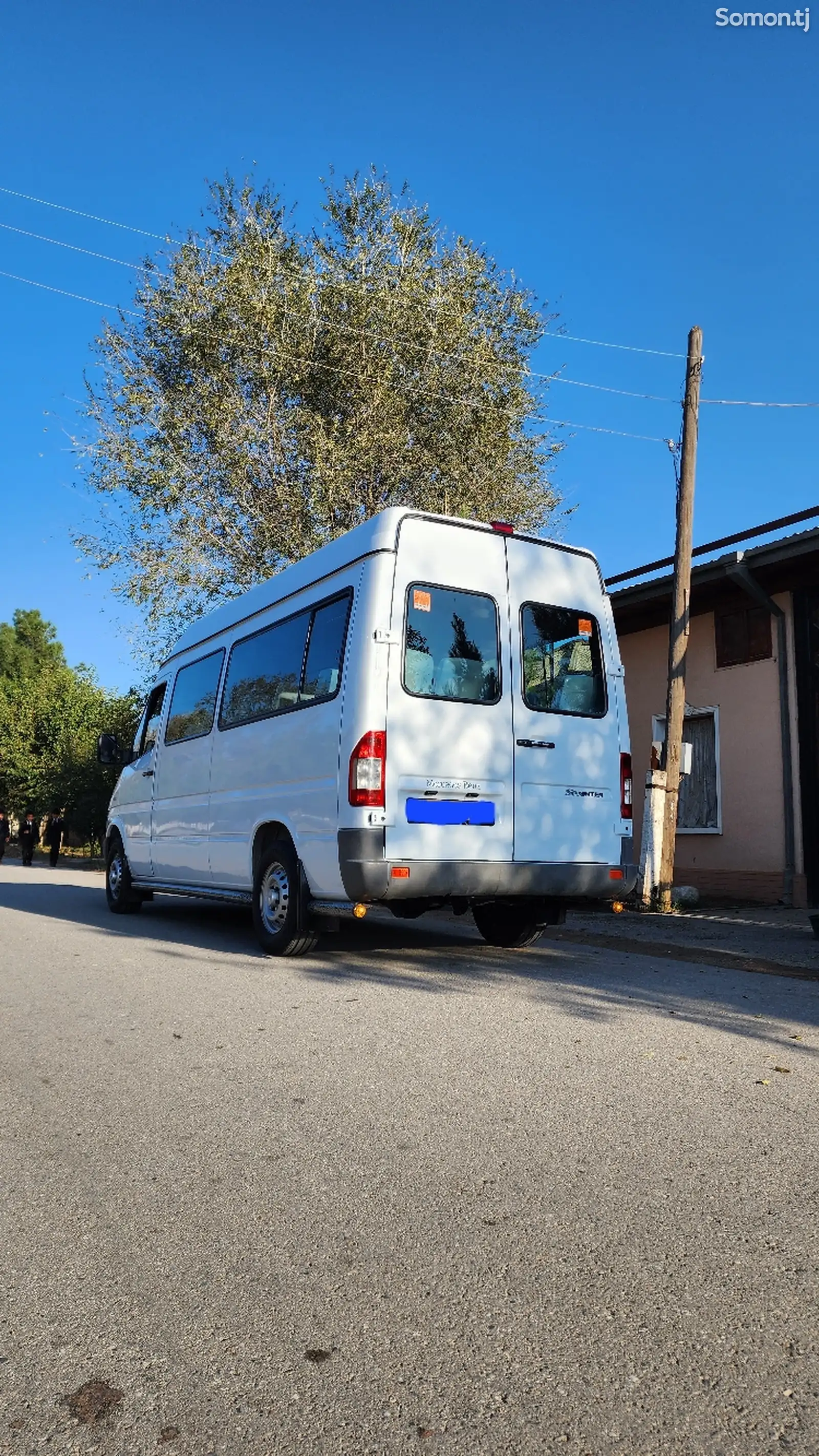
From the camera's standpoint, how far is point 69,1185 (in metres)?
3.29

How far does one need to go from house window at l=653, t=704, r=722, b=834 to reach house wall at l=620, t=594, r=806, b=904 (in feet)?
0.27

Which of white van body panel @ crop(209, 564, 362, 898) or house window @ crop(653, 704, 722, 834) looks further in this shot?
house window @ crop(653, 704, 722, 834)

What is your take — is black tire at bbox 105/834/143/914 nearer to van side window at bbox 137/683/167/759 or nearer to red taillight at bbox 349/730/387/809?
van side window at bbox 137/683/167/759

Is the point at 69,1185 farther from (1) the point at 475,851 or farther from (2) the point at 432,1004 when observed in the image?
(1) the point at 475,851

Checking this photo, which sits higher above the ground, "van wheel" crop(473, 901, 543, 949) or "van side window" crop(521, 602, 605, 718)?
"van side window" crop(521, 602, 605, 718)

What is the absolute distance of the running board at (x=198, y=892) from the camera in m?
8.70

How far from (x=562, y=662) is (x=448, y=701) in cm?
110

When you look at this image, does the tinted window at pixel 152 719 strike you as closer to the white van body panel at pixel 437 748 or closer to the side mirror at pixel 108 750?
the side mirror at pixel 108 750

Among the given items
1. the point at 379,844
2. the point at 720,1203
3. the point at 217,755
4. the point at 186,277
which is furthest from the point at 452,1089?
the point at 186,277

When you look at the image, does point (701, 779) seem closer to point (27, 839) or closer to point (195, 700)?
point (195, 700)

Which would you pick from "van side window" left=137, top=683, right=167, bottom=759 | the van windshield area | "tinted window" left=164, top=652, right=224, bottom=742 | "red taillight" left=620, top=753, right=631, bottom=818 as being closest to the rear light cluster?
"red taillight" left=620, top=753, right=631, bottom=818

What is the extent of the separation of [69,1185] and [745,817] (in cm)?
1225

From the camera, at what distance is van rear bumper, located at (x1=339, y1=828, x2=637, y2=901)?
22.2 ft

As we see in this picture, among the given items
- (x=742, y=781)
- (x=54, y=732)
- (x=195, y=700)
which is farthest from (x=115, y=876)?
(x=54, y=732)
